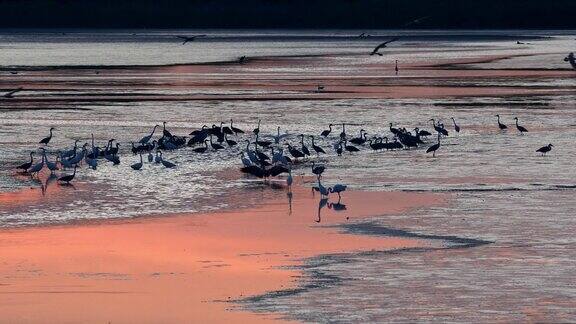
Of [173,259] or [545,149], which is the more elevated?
[545,149]

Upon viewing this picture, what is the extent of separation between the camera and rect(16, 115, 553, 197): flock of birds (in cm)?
1854

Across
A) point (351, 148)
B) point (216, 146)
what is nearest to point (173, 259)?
point (351, 148)

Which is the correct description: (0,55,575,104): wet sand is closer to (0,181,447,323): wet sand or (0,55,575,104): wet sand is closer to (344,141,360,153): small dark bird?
(344,141,360,153): small dark bird

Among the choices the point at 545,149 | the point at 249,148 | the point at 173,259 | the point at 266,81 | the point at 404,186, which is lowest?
the point at 173,259

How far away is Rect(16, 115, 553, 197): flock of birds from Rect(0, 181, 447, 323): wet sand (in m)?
2.14

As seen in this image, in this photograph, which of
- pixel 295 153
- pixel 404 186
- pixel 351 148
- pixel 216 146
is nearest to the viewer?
pixel 404 186

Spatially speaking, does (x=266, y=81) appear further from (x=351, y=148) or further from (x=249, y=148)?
(x=351, y=148)

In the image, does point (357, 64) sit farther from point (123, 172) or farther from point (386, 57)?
point (123, 172)

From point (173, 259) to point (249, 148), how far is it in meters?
9.20

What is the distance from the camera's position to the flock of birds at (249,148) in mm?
18541

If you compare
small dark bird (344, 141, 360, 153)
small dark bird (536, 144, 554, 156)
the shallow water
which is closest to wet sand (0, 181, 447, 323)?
the shallow water

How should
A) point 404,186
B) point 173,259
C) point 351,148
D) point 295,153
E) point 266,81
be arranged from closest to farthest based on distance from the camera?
point 173,259, point 404,186, point 295,153, point 351,148, point 266,81

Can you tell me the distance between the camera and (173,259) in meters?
12.3

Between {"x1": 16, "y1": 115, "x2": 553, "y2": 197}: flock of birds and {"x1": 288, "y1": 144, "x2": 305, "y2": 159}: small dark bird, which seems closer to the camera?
{"x1": 16, "y1": 115, "x2": 553, "y2": 197}: flock of birds
